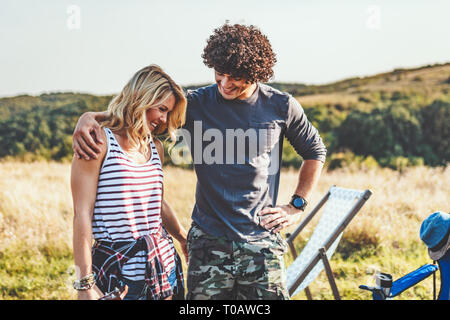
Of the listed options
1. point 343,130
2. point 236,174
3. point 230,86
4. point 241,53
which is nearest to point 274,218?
point 236,174

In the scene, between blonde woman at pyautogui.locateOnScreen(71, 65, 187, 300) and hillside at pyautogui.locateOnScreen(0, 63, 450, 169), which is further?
hillside at pyautogui.locateOnScreen(0, 63, 450, 169)

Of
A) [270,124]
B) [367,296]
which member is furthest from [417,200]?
[270,124]

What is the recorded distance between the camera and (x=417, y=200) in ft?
23.3

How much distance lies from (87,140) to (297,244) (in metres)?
4.49

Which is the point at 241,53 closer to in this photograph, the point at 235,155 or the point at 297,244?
the point at 235,155

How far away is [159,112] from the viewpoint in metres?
2.13

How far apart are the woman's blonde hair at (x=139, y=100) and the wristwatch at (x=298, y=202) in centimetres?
91

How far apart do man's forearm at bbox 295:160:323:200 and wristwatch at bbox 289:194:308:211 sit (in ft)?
0.09

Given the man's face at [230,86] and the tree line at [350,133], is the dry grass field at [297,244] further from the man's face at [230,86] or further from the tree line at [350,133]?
the tree line at [350,133]

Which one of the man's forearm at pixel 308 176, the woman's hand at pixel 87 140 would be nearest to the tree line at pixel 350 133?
the man's forearm at pixel 308 176

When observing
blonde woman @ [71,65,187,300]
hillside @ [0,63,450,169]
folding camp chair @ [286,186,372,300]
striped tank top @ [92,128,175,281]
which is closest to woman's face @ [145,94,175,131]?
blonde woman @ [71,65,187,300]

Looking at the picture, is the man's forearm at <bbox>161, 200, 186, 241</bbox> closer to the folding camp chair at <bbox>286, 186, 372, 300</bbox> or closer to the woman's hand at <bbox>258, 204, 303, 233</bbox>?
the woman's hand at <bbox>258, 204, 303, 233</bbox>

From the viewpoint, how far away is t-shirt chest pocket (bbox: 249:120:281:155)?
91.9 inches

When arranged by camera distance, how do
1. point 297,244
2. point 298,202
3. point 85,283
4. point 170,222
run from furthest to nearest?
point 297,244
point 298,202
point 170,222
point 85,283
